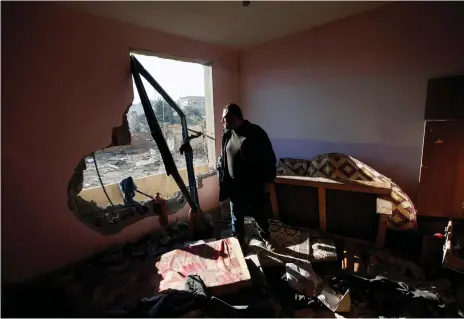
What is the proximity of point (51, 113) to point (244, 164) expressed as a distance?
1440 mm

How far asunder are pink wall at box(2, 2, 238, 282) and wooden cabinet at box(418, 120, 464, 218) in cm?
259

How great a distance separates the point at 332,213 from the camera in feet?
7.63

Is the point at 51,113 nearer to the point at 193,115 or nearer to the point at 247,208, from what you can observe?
the point at 193,115

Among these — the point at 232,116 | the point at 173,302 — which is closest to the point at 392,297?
the point at 173,302

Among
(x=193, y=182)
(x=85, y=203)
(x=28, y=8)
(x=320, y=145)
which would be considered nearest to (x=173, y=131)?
(x=193, y=182)

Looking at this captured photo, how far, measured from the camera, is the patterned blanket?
85.1 inches

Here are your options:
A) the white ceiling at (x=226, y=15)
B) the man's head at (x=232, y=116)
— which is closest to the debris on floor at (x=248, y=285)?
the man's head at (x=232, y=116)

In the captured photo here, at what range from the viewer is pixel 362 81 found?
257cm

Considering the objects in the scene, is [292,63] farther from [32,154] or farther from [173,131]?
[32,154]

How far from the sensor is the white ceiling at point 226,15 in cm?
184

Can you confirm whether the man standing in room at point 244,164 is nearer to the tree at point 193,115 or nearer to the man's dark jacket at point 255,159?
the man's dark jacket at point 255,159

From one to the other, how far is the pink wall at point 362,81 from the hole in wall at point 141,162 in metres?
0.88

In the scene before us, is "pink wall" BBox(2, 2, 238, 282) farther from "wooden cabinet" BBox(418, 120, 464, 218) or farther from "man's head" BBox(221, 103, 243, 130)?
"wooden cabinet" BBox(418, 120, 464, 218)

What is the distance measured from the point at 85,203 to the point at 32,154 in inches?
25.6
